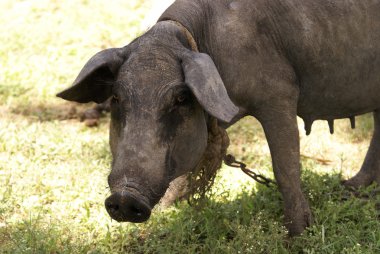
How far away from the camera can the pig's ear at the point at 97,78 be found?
3589mm

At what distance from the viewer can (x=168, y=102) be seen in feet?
11.2

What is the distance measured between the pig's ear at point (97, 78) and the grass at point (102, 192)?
95 centimetres

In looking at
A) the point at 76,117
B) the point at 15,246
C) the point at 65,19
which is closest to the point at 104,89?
the point at 15,246

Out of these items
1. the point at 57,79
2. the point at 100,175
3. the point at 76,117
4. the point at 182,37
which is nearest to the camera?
the point at 182,37

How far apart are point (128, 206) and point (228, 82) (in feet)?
3.46

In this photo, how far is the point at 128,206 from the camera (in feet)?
10.7

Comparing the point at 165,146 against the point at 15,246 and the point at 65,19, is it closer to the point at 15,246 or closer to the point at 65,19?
the point at 15,246

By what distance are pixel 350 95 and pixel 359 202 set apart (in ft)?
2.69

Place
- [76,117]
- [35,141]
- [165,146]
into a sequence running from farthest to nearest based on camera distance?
[76,117] < [35,141] < [165,146]

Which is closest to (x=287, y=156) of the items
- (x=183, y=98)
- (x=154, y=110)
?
(x=183, y=98)

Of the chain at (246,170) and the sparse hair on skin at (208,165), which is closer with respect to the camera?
the sparse hair on skin at (208,165)

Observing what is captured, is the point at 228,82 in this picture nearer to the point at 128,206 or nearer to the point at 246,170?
the point at 246,170

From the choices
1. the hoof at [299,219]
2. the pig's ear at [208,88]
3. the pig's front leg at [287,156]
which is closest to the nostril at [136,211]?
the pig's ear at [208,88]

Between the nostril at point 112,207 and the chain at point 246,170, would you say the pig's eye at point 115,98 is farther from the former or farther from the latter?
the chain at point 246,170
